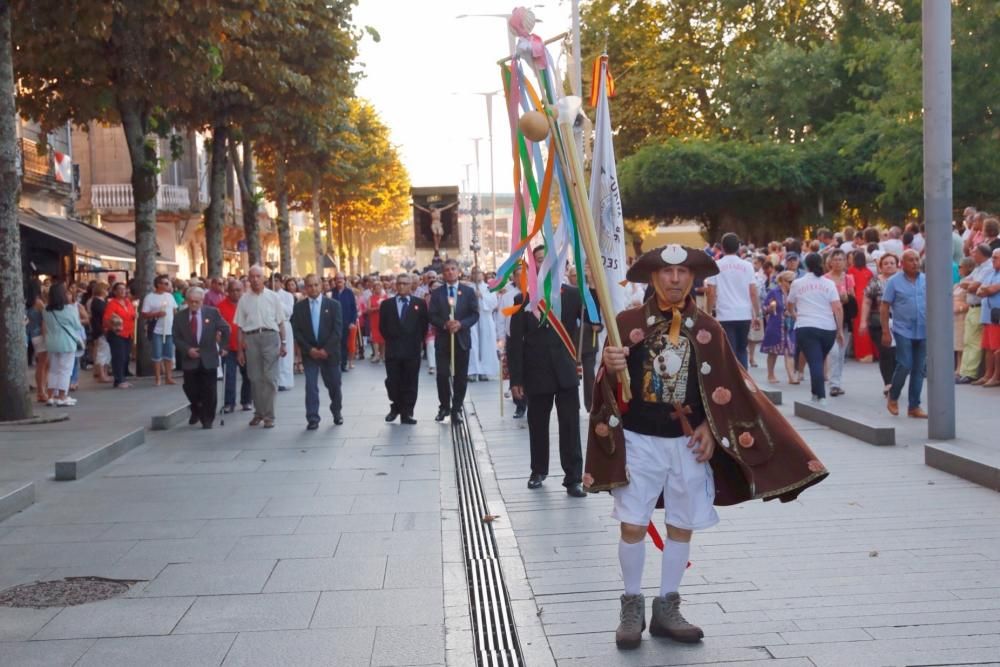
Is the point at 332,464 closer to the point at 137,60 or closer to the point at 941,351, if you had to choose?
the point at 941,351

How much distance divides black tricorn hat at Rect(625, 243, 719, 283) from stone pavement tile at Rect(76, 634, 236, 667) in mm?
2487

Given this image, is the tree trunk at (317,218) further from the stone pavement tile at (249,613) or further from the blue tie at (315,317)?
the stone pavement tile at (249,613)

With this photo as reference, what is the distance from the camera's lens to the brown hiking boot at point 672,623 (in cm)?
569

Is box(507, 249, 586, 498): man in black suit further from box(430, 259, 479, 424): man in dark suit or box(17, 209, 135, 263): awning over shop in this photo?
box(17, 209, 135, 263): awning over shop

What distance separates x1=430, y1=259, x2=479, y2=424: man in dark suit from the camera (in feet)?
50.1

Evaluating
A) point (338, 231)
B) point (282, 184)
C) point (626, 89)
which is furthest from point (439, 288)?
point (338, 231)

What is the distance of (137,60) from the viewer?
2092 centimetres

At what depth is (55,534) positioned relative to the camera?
29.7ft

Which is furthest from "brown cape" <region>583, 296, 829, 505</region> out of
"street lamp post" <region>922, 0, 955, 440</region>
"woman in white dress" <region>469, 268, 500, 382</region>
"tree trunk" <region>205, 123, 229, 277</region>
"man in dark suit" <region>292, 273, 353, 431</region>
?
"tree trunk" <region>205, 123, 229, 277</region>

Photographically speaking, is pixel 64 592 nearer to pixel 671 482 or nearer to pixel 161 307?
pixel 671 482

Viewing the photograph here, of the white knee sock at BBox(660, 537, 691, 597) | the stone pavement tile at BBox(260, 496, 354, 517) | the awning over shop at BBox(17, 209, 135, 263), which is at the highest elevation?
the awning over shop at BBox(17, 209, 135, 263)

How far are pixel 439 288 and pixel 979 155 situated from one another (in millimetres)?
18364

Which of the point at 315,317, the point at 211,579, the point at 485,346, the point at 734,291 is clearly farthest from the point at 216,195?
the point at 211,579

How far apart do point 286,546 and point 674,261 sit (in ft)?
12.4
